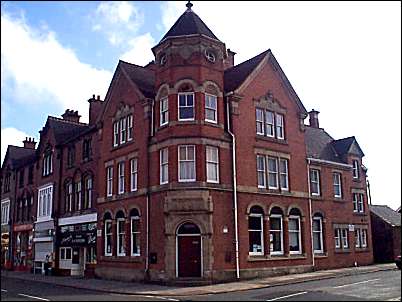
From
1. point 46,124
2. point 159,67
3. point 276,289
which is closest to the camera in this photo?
point 276,289

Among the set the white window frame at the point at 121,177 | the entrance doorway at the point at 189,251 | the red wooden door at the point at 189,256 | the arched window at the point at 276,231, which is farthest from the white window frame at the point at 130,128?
the arched window at the point at 276,231

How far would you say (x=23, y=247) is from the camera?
4781 centimetres

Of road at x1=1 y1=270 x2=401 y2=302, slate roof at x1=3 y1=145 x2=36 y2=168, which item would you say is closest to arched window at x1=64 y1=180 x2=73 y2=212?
slate roof at x1=3 y1=145 x2=36 y2=168

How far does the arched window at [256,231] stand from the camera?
94.2 ft

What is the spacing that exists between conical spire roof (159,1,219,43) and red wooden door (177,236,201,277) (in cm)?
1249

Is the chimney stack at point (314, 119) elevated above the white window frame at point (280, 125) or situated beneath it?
elevated above

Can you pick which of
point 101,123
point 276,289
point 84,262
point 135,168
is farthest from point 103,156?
Answer: point 276,289

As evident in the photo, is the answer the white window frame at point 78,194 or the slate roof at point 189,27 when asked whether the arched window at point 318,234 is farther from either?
the white window frame at point 78,194

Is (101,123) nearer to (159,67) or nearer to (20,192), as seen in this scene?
(159,67)

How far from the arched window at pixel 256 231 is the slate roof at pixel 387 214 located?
1779cm

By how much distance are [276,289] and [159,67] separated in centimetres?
1523

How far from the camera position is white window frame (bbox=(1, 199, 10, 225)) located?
176 feet

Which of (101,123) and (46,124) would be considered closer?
(101,123)

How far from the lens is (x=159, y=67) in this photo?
97.9ft
